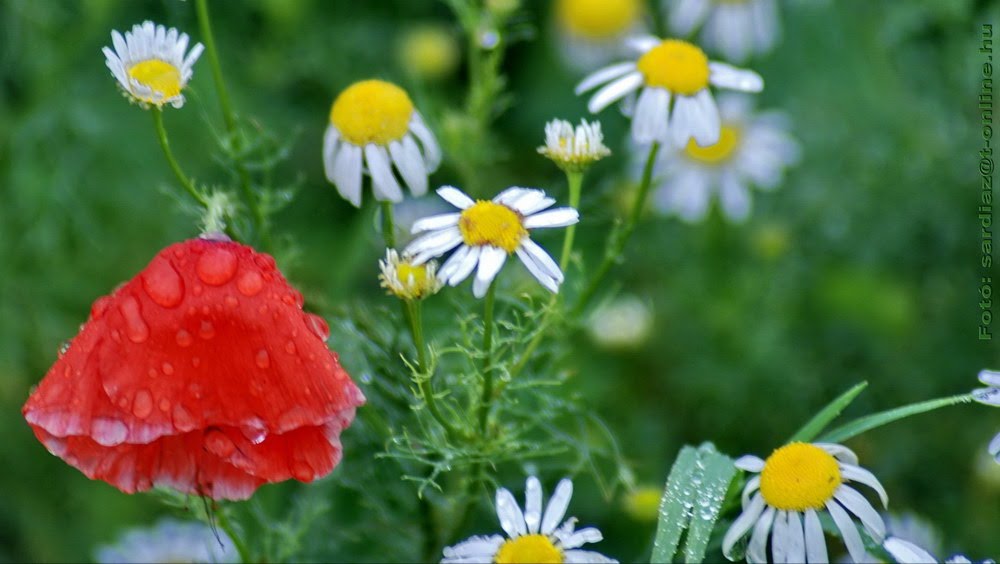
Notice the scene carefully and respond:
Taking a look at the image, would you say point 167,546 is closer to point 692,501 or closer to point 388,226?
point 388,226

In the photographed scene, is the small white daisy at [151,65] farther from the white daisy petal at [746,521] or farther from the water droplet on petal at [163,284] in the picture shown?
the white daisy petal at [746,521]

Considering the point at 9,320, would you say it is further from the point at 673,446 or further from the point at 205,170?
the point at 673,446

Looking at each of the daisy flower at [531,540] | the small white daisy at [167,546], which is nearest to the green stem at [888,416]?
the daisy flower at [531,540]

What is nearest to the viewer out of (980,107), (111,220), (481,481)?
(481,481)

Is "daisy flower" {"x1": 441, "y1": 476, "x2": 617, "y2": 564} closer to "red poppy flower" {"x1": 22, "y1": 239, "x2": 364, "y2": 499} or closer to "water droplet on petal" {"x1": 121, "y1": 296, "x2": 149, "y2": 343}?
"red poppy flower" {"x1": 22, "y1": 239, "x2": 364, "y2": 499}

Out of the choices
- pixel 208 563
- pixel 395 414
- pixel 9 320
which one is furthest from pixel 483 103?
pixel 9 320
